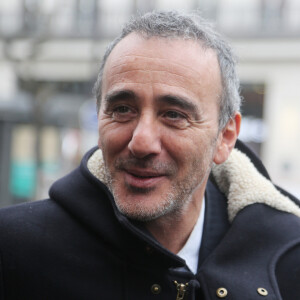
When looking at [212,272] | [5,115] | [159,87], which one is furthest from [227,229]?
[5,115]

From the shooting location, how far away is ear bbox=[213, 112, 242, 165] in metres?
2.39

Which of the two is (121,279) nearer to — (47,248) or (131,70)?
(47,248)

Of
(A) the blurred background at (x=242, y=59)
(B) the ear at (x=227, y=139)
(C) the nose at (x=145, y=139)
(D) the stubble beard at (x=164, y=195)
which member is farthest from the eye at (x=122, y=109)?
(A) the blurred background at (x=242, y=59)

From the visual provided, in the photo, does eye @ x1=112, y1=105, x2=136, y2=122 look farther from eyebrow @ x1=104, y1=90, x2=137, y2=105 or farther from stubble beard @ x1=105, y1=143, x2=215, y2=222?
stubble beard @ x1=105, y1=143, x2=215, y2=222

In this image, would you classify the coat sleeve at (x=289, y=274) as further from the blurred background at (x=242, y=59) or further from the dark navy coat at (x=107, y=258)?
the blurred background at (x=242, y=59)

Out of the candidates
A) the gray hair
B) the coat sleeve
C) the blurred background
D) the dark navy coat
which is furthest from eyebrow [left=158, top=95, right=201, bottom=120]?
the blurred background

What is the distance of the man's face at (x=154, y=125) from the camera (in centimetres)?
204

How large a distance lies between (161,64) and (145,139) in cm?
32

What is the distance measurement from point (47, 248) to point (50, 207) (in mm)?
216

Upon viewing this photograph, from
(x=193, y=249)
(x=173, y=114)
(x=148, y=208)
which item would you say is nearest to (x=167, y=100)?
(x=173, y=114)

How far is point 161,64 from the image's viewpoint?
2.08 meters

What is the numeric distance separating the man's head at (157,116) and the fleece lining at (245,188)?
0.32 m

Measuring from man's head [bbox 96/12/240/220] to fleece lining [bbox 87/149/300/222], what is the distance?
0.32m

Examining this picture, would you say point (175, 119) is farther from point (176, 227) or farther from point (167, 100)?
point (176, 227)
